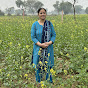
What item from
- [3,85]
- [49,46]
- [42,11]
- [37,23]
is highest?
[42,11]

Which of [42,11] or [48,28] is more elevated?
[42,11]

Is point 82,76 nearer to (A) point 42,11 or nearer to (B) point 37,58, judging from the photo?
(B) point 37,58

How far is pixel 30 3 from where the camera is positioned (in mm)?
79750

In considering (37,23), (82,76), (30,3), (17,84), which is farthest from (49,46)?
(30,3)

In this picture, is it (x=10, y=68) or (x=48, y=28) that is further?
(x=10, y=68)

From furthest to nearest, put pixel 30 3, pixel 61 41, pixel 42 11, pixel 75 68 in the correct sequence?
pixel 30 3, pixel 61 41, pixel 75 68, pixel 42 11

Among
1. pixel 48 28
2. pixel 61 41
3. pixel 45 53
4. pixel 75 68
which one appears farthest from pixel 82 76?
pixel 61 41

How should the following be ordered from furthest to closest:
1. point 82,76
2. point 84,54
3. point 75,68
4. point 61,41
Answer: point 61,41 → point 84,54 → point 75,68 → point 82,76

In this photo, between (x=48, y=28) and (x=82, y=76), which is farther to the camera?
(x=82, y=76)

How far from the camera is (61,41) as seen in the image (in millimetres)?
5570

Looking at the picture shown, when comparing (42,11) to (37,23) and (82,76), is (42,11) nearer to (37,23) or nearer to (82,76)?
(37,23)

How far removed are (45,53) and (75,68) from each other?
4.34ft

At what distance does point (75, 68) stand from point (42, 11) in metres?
1.92

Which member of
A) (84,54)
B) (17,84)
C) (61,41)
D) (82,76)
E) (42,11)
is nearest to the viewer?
(42,11)
